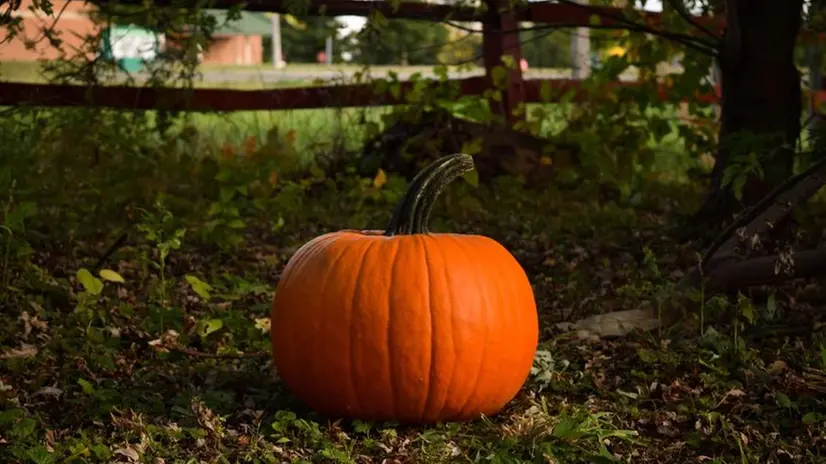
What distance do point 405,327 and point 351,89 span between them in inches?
170

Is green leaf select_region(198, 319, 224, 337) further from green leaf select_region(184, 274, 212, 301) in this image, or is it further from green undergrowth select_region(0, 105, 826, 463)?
green leaf select_region(184, 274, 212, 301)

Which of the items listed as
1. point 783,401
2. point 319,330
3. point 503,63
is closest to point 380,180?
point 503,63

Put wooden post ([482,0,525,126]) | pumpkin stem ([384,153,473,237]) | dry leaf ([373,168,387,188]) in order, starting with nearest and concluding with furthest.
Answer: pumpkin stem ([384,153,473,237]), dry leaf ([373,168,387,188]), wooden post ([482,0,525,126])

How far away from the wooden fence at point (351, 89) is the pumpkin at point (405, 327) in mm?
2592

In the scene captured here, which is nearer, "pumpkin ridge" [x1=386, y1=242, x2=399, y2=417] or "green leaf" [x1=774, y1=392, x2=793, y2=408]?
"pumpkin ridge" [x1=386, y1=242, x2=399, y2=417]

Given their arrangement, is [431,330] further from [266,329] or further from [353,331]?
[266,329]

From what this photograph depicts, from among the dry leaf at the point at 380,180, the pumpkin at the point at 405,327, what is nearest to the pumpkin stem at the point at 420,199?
the pumpkin at the point at 405,327

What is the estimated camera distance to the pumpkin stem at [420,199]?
10.9ft

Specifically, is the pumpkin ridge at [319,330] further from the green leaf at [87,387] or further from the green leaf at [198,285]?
the green leaf at [198,285]

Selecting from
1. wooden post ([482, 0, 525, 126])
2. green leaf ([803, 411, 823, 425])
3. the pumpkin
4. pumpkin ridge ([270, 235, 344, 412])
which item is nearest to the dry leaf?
wooden post ([482, 0, 525, 126])

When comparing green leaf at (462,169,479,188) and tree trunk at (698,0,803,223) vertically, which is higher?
tree trunk at (698,0,803,223)

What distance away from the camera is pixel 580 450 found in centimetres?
303

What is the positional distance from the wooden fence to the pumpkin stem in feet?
7.75

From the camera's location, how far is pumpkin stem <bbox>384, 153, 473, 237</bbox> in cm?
331
